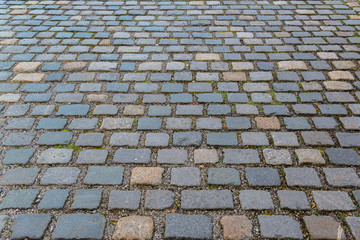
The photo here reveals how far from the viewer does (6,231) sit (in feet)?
6.75

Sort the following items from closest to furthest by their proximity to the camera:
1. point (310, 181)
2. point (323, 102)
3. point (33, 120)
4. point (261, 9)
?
point (310, 181)
point (33, 120)
point (323, 102)
point (261, 9)

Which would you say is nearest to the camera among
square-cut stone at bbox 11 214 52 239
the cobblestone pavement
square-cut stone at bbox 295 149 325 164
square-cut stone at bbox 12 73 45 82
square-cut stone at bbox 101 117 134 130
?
square-cut stone at bbox 11 214 52 239

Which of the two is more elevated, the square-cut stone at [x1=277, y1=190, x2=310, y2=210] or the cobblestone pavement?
the cobblestone pavement

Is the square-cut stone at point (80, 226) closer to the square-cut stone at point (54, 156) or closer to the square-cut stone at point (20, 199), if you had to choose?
the square-cut stone at point (20, 199)

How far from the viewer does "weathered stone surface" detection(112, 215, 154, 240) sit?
6.67 ft

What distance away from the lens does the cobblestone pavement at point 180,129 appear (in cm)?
216

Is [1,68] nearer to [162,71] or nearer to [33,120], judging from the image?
[33,120]

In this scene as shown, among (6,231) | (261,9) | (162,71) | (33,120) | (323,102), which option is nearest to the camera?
(6,231)

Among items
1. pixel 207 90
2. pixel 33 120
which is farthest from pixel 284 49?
pixel 33 120

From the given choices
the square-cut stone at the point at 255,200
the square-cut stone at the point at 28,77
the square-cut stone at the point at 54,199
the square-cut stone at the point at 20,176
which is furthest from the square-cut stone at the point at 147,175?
the square-cut stone at the point at 28,77

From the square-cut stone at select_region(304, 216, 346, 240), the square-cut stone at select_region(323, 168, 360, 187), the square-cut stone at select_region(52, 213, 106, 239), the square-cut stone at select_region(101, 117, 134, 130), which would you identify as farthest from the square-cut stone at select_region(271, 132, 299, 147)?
the square-cut stone at select_region(52, 213, 106, 239)

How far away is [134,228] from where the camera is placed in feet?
6.81

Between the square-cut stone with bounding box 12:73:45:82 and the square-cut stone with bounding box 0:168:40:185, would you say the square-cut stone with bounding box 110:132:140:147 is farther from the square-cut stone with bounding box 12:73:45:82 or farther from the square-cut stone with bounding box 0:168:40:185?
the square-cut stone with bounding box 12:73:45:82

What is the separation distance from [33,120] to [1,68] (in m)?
1.25
